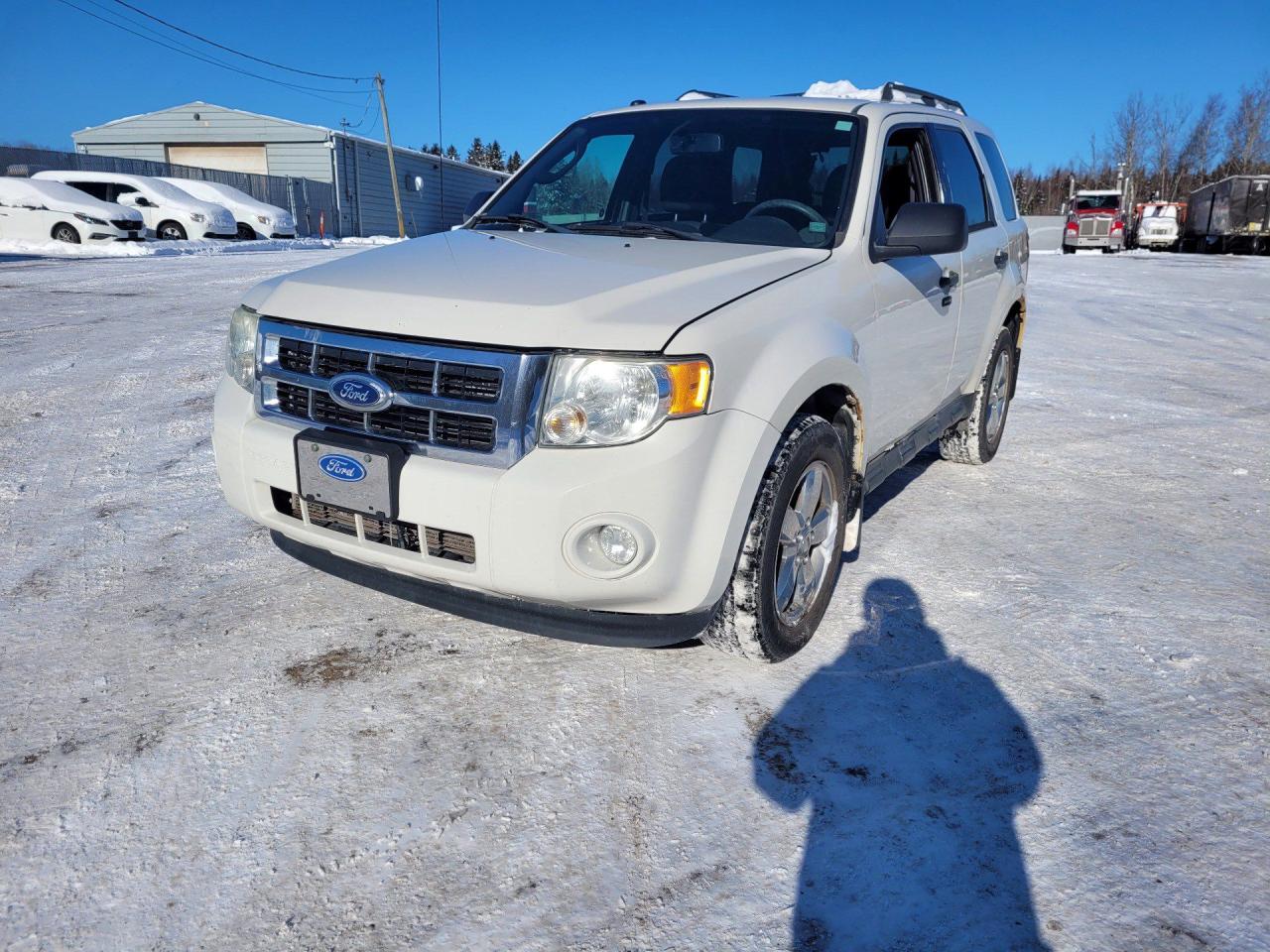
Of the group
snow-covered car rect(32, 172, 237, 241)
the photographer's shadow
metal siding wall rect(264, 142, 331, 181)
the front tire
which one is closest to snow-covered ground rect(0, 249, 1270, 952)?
the photographer's shadow

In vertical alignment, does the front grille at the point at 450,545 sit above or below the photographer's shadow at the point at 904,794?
above

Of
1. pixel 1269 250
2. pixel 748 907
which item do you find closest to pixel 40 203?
pixel 748 907

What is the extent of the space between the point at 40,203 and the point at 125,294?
32.4ft

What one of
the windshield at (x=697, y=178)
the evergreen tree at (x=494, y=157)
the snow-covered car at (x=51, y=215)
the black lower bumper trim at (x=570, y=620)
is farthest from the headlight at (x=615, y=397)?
the evergreen tree at (x=494, y=157)

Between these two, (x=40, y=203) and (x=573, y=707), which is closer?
(x=573, y=707)

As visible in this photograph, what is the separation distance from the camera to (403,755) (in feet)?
7.72

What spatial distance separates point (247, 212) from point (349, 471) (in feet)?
81.0

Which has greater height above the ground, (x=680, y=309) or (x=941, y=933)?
(x=680, y=309)

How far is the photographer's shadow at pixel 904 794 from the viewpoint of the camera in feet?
6.12

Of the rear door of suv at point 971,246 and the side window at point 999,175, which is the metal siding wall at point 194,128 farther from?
the rear door of suv at point 971,246

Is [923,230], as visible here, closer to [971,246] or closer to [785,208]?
[785,208]

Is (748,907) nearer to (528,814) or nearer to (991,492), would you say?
(528,814)

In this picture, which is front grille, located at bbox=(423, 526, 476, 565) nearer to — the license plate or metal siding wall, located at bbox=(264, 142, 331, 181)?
the license plate

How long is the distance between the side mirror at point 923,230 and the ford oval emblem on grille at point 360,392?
1.83 m
